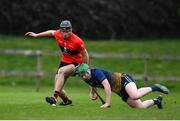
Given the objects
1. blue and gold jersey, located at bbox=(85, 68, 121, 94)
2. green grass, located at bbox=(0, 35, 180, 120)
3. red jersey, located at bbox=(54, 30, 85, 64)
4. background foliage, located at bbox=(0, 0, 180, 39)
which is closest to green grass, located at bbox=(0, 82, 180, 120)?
green grass, located at bbox=(0, 35, 180, 120)

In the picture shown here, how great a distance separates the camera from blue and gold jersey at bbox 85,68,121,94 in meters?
18.9

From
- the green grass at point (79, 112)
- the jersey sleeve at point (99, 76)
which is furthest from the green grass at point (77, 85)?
the jersey sleeve at point (99, 76)

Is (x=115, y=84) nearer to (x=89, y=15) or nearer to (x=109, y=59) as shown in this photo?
(x=109, y=59)

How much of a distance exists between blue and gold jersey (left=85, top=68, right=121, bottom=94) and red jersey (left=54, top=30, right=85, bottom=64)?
1365 millimetres

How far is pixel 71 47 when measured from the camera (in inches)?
805

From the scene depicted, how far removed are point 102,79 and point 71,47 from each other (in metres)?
1.84

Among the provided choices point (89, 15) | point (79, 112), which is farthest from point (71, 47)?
point (89, 15)

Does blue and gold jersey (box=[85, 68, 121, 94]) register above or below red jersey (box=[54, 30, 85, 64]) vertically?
below

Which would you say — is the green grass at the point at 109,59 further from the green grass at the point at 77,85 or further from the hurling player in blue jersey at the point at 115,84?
the hurling player in blue jersey at the point at 115,84

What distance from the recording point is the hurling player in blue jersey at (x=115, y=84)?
18.9 meters

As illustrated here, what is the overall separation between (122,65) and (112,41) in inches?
240

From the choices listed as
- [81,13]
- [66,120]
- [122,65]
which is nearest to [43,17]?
[81,13]

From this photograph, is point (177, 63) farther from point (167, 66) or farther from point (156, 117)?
point (156, 117)

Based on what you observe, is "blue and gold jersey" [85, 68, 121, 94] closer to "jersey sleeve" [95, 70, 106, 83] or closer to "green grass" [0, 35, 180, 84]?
"jersey sleeve" [95, 70, 106, 83]
